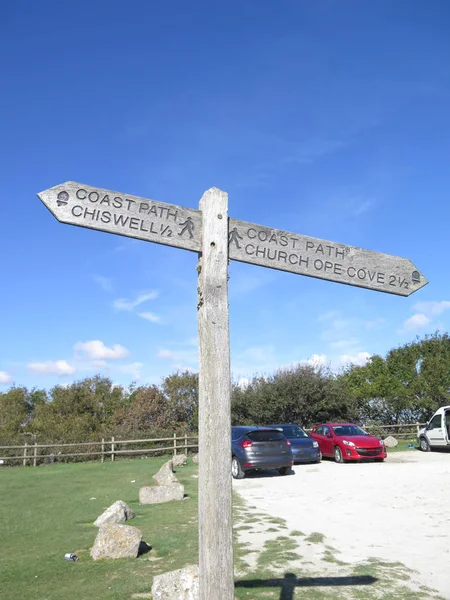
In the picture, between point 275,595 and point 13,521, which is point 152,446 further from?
point 275,595

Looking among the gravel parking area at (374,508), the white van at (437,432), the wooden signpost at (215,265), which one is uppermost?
the wooden signpost at (215,265)

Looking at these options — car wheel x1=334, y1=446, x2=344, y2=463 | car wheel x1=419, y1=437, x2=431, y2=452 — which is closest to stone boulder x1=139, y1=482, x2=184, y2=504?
A: car wheel x1=334, y1=446, x2=344, y2=463

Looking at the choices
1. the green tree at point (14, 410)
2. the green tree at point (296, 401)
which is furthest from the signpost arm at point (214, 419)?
the green tree at point (14, 410)

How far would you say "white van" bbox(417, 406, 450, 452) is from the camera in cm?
2027

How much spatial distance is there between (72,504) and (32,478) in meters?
7.42

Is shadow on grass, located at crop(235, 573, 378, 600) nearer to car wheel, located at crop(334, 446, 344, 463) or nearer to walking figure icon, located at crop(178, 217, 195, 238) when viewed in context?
walking figure icon, located at crop(178, 217, 195, 238)

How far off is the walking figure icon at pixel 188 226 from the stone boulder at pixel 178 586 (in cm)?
311

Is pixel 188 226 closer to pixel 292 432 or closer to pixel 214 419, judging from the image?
pixel 214 419

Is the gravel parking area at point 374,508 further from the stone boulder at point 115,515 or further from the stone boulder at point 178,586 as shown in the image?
the stone boulder at point 115,515

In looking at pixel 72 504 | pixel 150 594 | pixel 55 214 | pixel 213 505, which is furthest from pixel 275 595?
pixel 72 504

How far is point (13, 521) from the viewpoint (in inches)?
359

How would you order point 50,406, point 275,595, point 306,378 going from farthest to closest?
point 50,406
point 306,378
point 275,595

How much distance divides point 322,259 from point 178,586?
10.3 feet

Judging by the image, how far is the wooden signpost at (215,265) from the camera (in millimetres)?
2918
